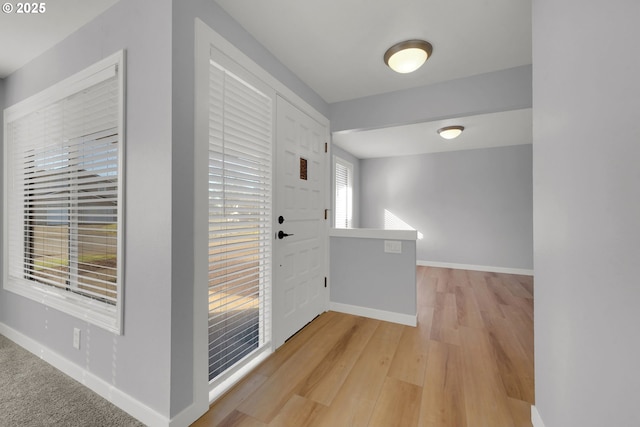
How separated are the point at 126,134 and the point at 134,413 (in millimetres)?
1604

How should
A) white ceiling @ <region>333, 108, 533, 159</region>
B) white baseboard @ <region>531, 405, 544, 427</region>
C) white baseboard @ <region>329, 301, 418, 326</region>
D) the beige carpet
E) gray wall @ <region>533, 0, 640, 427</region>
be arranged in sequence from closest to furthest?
gray wall @ <region>533, 0, 640, 427</region> < white baseboard @ <region>531, 405, 544, 427</region> < the beige carpet < white baseboard @ <region>329, 301, 418, 326</region> < white ceiling @ <region>333, 108, 533, 159</region>

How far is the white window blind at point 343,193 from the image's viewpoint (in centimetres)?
512

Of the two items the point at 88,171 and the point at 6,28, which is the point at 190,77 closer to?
the point at 88,171

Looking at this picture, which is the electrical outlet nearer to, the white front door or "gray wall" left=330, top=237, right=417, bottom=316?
the white front door

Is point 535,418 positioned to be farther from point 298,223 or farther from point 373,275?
point 298,223

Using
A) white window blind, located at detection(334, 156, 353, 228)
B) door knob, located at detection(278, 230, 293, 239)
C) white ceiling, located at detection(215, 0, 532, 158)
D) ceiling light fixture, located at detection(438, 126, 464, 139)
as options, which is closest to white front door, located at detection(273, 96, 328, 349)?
door knob, located at detection(278, 230, 293, 239)

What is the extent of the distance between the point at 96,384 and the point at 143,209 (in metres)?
1.22

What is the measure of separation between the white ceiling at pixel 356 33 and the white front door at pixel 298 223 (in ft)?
1.58

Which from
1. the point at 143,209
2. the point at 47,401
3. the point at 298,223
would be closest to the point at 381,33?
the point at 298,223

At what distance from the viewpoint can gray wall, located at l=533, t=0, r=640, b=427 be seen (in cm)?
66

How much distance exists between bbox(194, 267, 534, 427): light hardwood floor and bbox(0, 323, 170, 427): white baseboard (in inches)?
10.1

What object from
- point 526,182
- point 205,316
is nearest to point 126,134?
point 205,316

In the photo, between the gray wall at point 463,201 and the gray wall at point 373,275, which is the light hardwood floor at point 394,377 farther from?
the gray wall at point 463,201

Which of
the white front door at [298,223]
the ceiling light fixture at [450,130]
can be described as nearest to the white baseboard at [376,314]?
the white front door at [298,223]
